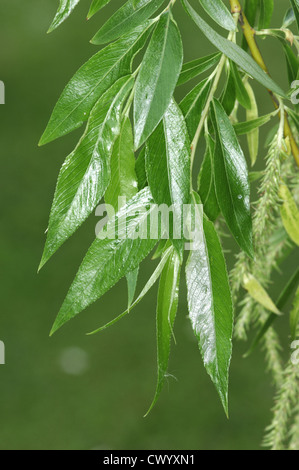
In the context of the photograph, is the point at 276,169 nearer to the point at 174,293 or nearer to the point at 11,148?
the point at 174,293

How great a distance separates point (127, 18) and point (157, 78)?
7 cm

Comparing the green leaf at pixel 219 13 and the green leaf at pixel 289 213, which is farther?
the green leaf at pixel 289 213

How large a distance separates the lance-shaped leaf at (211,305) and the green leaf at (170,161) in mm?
36

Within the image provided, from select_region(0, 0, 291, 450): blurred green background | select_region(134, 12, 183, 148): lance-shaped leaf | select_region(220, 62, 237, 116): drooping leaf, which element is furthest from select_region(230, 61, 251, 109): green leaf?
select_region(0, 0, 291, 450): blurred green background

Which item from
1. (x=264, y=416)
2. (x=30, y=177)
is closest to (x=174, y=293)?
(x=264, y=416)

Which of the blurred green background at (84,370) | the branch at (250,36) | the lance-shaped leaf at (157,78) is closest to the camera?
the lance-shaped leaf at (157,78)

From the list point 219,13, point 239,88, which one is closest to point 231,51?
point 219,13

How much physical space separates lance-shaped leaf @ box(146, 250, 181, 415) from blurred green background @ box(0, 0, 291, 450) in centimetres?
127

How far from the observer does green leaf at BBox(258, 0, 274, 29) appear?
0.51 meters

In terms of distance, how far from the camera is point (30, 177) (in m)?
2.43

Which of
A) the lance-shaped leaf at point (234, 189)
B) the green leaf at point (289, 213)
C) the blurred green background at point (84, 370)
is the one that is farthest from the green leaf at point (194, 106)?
the blurred green background at point (84, 370)

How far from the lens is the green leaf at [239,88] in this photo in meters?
0.44

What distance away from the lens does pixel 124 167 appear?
1.22 feet

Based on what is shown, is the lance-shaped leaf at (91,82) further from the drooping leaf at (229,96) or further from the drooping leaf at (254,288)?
the drooping leaf at (254,288)
